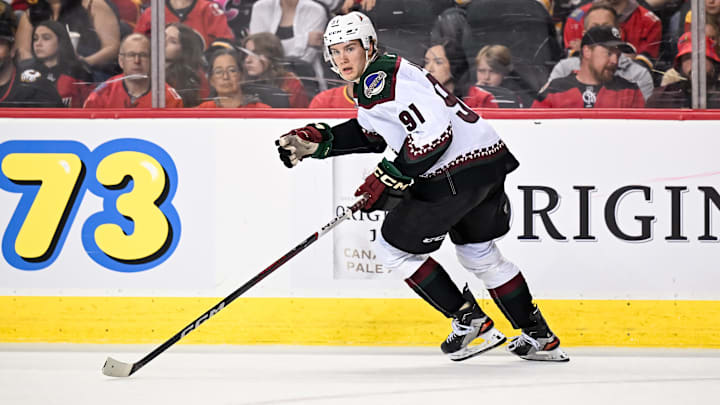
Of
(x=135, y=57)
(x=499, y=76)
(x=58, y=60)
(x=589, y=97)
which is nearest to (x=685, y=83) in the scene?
(x=589, y=97)

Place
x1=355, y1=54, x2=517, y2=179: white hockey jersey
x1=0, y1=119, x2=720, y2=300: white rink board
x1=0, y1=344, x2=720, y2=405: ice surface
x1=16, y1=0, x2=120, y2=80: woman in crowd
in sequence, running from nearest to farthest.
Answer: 1. x1=0, y1=344, x2=720, y2=405: ice surface
2. x1=355, y1=54, x2=517, y2=179: white hockey jersey
3. x1=0, y1=119, x2=720, y2=300: white rink board
4. x1=16, y1=0, x2=120, y2=80: woman in crowd

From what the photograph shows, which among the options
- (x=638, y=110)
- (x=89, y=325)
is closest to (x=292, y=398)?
(x=89, y=325)

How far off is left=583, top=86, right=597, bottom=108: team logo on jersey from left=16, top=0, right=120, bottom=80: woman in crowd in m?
1.79

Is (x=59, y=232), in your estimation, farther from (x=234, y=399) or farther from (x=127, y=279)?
(x=234, y=399)

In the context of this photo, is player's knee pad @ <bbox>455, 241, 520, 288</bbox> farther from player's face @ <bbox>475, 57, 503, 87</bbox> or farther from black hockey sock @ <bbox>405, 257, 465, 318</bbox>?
player's face @ <bbox>475, 57, 503, 87</bbox>

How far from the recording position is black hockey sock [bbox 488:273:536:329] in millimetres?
2990

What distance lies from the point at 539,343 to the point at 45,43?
84.9 inches

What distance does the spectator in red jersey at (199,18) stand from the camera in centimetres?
344

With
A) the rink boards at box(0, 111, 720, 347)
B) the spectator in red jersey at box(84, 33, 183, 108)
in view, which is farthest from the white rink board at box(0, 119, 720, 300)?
the spectator in red jersey at box(84, 33, 183, 108)

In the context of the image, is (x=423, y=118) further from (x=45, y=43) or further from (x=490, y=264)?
(x=45, y=43)

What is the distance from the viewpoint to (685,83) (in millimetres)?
3348

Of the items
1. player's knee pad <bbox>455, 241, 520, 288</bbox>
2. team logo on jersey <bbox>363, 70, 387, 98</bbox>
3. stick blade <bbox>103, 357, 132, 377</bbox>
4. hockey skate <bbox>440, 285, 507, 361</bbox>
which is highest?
team logo on jersey <bbox>363, 70, 387, 98</bbox>

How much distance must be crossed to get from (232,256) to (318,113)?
0.62 meters

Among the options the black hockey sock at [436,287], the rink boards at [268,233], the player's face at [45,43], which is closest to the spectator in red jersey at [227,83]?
the rink boards at [268,233]
